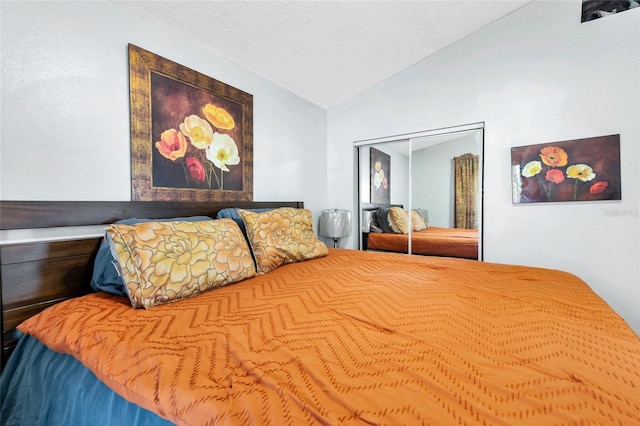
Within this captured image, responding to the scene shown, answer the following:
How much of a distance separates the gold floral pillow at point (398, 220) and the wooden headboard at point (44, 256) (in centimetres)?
241

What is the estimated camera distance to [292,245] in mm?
1861

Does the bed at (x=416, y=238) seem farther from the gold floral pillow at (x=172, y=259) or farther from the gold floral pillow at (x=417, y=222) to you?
the gold floral pillow at (x=172, y=259)

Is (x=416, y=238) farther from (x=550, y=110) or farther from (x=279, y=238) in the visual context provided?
(x=279, y=238)

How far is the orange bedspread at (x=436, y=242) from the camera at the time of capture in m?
2.58

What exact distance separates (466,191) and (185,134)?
249 cm

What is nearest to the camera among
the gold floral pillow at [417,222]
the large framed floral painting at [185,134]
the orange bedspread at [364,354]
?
the orange bedspread at [364,354]

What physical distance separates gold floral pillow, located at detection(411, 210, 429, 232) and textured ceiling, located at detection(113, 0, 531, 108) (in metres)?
1.53

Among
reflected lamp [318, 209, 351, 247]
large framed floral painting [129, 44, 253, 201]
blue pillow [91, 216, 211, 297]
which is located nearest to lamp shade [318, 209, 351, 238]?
reflected lamp [318, 209, 351, 247]

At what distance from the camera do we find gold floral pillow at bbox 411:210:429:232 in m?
2.86

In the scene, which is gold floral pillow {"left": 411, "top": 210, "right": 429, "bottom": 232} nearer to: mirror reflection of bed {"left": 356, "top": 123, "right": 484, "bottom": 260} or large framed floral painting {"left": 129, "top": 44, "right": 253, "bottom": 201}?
mirror reflection of bed {"left": 356, "top": 123, "right": 484, "bottom": 260}

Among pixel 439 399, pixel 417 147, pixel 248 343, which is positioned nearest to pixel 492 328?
pixel 439 399

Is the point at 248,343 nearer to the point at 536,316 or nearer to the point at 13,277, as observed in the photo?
the point at 536,316

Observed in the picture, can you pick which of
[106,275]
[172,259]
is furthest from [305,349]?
[106,275]

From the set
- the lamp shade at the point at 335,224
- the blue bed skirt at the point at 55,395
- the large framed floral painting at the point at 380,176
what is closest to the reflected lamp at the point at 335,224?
the lamp shade at the point at 335,224
